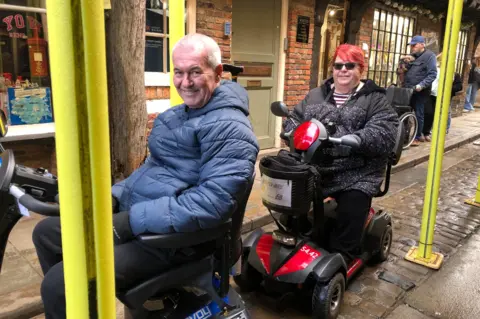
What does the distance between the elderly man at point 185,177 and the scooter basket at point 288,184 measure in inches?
26.9

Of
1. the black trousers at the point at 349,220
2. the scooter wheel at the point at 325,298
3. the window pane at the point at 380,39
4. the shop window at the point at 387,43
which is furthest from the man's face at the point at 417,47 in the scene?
the scooter wheel at the point at 325,298

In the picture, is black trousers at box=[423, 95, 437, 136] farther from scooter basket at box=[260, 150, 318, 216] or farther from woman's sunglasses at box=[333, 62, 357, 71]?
scooter basket at box=[260, 150, 318, 216]

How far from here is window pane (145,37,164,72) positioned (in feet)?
17.6

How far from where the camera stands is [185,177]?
73.5 inches

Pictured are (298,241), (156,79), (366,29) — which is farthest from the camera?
(366,29)

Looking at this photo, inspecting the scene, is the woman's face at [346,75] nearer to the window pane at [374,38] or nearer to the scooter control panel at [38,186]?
the scooter control panel at [38,186]

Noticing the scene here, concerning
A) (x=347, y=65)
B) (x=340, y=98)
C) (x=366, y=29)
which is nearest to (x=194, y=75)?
(x=347, y=65)

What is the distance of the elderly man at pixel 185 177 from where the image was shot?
1.66 m

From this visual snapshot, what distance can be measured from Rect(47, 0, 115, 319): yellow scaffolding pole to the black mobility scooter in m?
1.64

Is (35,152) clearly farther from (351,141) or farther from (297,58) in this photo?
(297,58)

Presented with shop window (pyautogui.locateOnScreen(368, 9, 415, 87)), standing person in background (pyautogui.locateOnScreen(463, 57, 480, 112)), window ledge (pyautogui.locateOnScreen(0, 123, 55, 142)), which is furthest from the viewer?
standing person in background (pyautogui.locateOnScreen(463, 57, 480, 112))

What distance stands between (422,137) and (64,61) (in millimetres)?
9015

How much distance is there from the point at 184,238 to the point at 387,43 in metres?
9.76

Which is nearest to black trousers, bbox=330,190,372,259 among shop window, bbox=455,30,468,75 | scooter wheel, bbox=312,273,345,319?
scooter wheel, bbox=312,273,345,319
